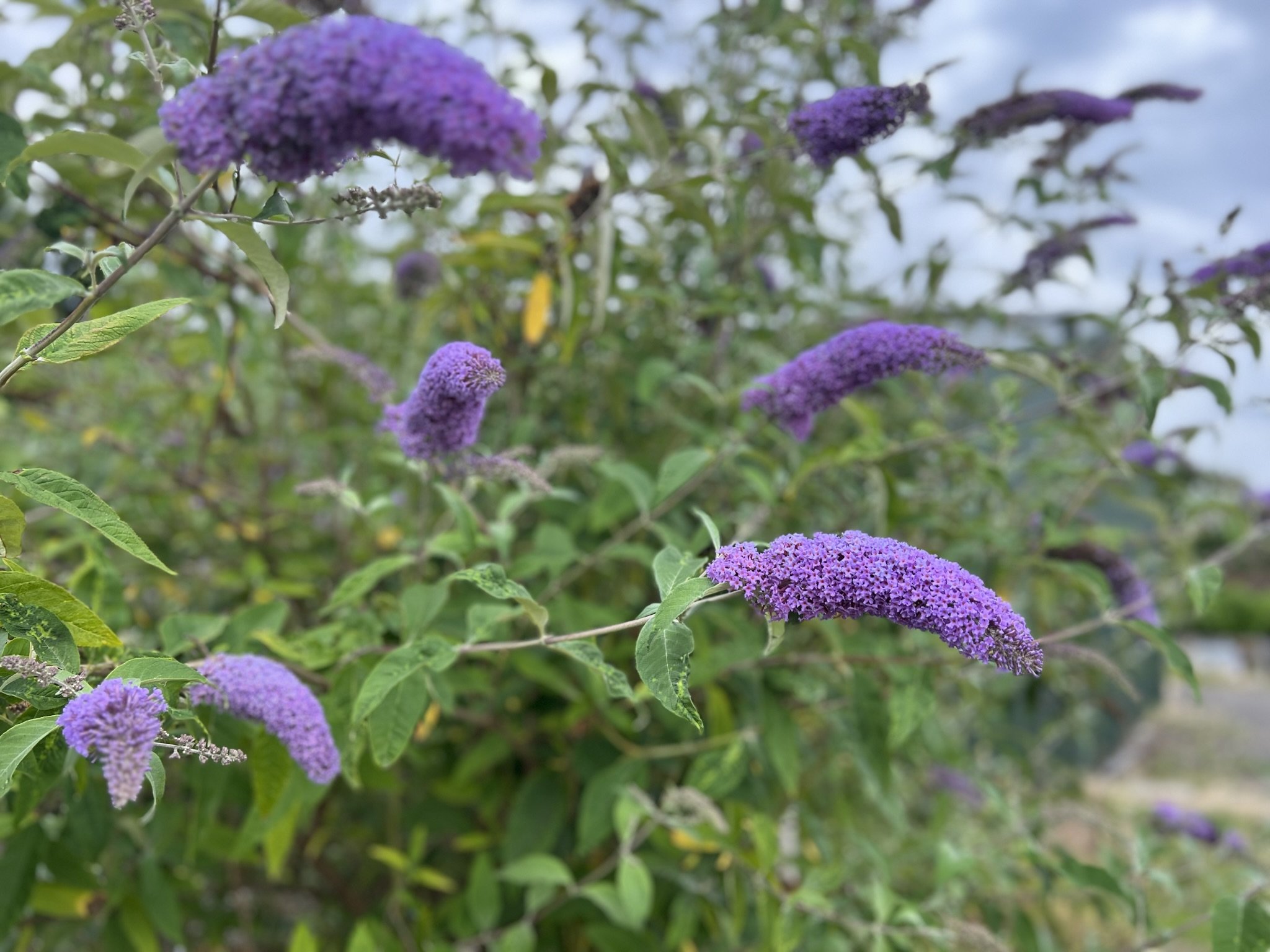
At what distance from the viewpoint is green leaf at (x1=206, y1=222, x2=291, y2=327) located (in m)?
0.82

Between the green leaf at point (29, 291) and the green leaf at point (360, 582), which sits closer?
the green leaf at point (29, 291)

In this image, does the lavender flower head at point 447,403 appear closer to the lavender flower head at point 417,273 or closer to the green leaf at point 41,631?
the green leaf at point 41,631

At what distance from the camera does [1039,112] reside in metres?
1.67

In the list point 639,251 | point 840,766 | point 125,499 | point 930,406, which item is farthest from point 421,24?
point 840,766

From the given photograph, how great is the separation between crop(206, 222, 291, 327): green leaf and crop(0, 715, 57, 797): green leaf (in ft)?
1.40

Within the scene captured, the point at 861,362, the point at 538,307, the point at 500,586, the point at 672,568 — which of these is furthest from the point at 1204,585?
the point at 538,307

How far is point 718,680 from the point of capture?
2.02m

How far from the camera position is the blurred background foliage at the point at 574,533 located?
149 centimetres

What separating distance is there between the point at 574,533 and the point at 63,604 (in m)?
1.24

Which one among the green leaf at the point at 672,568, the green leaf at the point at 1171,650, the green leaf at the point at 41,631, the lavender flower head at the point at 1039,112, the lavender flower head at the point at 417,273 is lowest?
the green leaf at the point at 1171,650

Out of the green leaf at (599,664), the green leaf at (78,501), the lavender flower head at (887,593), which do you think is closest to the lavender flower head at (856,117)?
the lavender flower head at (887,593)

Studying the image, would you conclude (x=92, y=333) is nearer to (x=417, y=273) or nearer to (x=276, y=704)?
(x=276, y=704)

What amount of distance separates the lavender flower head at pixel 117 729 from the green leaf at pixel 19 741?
0.02m

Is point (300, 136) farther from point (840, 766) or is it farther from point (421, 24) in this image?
point (840, 766)
